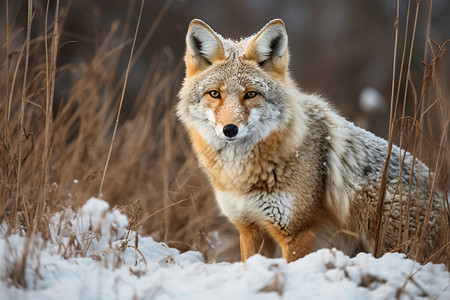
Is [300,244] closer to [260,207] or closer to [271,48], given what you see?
[260,207]

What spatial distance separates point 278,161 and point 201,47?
1116 millimetres

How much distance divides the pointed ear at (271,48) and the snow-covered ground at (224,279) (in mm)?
1690

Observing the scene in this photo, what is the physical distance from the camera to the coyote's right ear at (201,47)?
3293mm

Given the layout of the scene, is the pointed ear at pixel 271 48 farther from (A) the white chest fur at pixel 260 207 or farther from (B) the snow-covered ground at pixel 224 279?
(B) the snow-covered ground at pixel 224 279

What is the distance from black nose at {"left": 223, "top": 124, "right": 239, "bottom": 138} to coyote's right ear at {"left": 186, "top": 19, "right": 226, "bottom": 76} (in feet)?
2.38

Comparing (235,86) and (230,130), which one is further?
(235,86)

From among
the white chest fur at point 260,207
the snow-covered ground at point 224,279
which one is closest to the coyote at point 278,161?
the white chest fur at point 260,207

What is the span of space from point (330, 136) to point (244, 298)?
1.87m

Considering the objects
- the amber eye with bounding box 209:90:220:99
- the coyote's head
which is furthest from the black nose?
the amber eye with bounding box 209:90:220:99

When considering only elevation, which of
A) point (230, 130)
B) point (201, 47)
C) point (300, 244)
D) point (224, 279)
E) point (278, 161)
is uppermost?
point (201, 47)

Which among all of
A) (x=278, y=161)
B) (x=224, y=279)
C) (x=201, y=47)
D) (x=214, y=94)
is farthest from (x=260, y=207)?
(x=201, y=47)

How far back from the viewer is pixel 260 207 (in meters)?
3.19

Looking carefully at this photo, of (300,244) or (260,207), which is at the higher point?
(260,207)

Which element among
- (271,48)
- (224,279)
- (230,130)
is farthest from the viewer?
(271,48)
